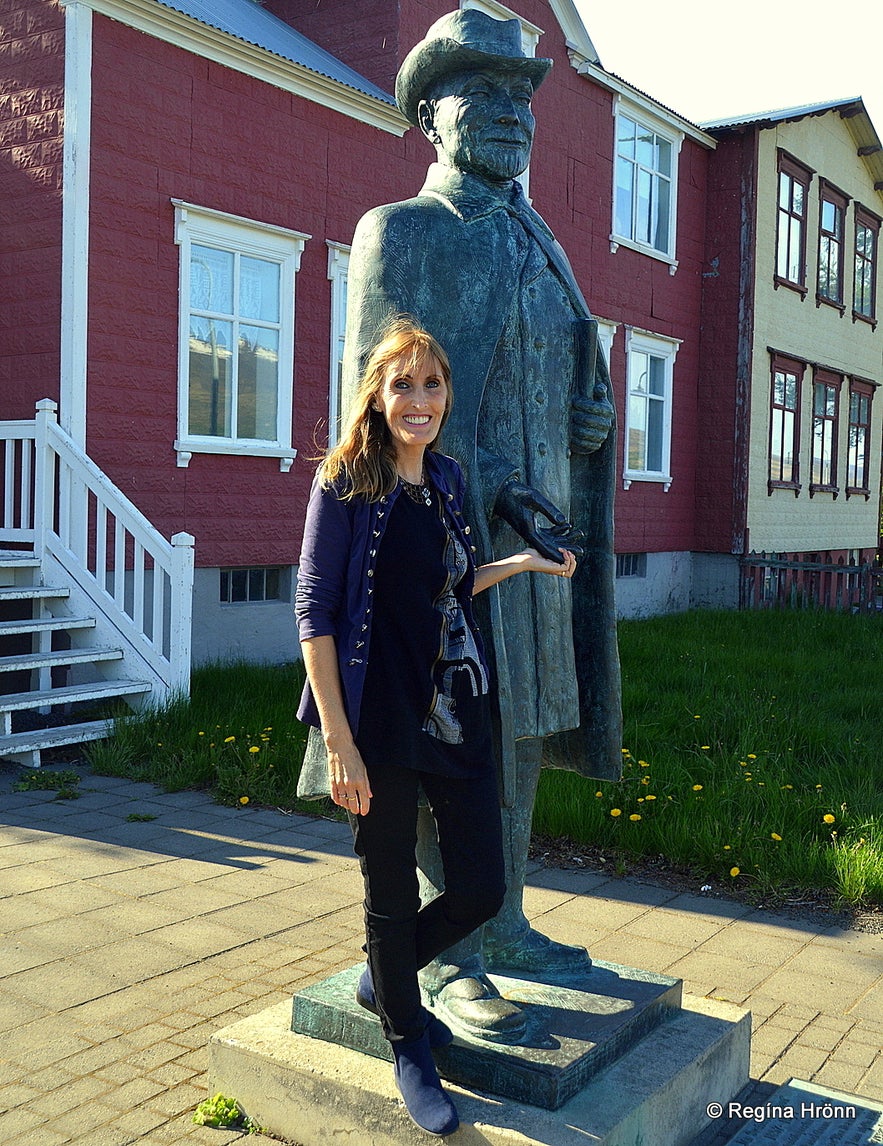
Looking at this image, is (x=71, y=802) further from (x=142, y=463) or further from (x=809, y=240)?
(x=809, y=240)

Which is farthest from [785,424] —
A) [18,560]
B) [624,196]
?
[18,560]

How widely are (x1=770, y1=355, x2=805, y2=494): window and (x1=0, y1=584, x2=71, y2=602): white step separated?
13.7m

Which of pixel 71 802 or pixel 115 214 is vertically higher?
pixel 115 214

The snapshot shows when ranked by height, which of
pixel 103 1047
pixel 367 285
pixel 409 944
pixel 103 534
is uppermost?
pixel 367 285

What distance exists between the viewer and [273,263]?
37.3 feet

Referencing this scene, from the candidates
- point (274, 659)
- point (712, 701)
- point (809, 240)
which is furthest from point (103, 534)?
point (809, 240)

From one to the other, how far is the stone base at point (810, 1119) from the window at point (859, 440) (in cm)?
2151

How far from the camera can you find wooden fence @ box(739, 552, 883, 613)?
17.8 m

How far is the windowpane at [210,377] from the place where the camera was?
35.0ft

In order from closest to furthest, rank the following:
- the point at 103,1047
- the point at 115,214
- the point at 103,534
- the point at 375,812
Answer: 1. the point at 375,812
2. the point at 103,1047
3. the point at 103,534
4. the point at 115,214

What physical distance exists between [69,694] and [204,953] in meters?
3.77

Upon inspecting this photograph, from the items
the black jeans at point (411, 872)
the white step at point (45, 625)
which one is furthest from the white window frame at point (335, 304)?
the black jeans at point (411, 872)

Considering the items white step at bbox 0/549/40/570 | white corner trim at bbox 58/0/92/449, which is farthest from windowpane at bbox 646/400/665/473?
white step at bbox 0/549/40/570

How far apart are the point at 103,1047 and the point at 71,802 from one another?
3.14m
